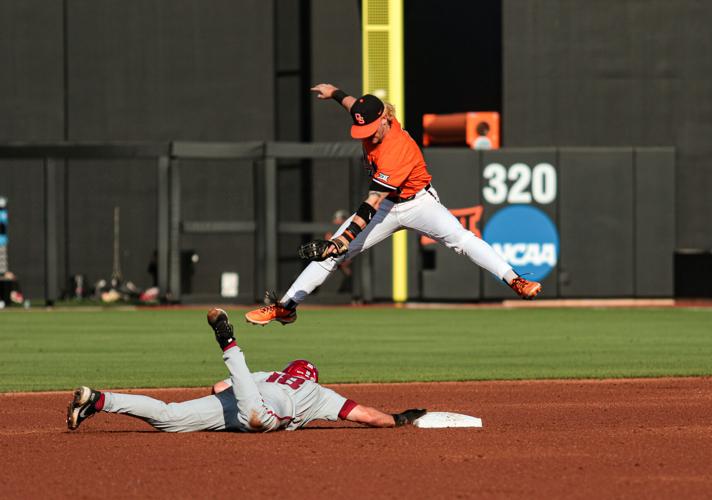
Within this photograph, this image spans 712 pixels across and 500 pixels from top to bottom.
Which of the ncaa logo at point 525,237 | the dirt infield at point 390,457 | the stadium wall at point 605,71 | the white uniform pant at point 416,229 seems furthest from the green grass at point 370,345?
the stadium wall at point 605,71

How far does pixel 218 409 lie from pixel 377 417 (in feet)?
3.67

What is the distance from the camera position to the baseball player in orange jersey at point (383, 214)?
9.73m

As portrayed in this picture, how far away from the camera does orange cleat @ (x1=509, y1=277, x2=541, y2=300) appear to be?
388 inches

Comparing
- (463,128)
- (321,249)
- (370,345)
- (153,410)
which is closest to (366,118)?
(321,249)

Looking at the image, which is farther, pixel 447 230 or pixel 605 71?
pixel 605 71

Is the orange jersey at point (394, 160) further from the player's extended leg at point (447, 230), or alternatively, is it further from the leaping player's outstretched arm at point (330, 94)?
the leaping player's outstretched arm at point (330, 94)

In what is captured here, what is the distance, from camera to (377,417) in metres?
9.00

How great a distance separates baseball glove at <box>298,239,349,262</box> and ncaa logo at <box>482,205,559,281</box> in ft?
53.9

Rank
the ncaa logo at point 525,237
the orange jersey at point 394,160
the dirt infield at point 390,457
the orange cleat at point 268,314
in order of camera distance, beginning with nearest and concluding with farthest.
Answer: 1. the dirt infield at point 390,457
2. the orange jersey at point 394,160
3. the orange cleat at point 268,314
4. the ncaa logo at point 525,237

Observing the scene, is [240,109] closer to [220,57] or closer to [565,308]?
[220,57]

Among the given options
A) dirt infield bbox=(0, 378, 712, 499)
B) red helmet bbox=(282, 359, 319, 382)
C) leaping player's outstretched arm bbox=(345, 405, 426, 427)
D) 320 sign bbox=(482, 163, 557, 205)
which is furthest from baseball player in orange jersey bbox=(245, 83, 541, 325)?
320 sign bbox=(482, 163, 557, 205)

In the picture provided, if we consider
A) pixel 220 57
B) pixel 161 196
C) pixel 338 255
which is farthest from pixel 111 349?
pixel 220 57

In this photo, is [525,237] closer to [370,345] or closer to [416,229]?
[370,345]

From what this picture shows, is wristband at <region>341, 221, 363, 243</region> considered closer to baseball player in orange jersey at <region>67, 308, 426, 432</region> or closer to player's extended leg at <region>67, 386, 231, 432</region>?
baseball player in orange jersey at <region>67, 308, 426, 432</region>
